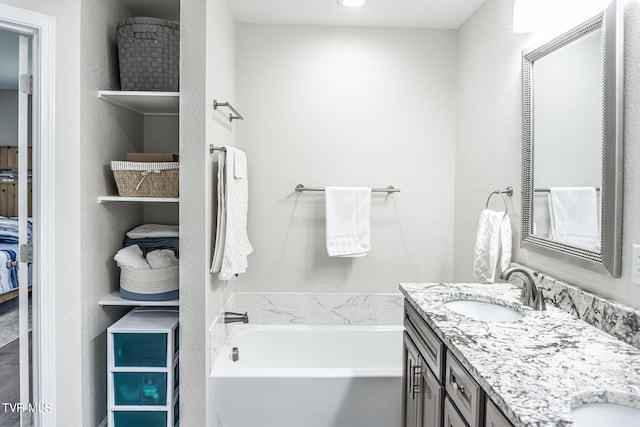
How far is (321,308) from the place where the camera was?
286 centimetres

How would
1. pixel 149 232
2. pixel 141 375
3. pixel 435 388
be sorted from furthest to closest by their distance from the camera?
pixel 149 232, pixel 141 375, pixel 435 388

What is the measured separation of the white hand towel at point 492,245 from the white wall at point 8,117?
2.26 m

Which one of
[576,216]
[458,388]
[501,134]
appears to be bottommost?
[458,388]

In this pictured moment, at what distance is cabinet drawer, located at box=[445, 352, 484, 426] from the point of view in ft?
3.54

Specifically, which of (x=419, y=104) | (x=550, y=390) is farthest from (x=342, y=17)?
(x=550, y=390)

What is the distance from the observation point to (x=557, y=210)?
1.68m

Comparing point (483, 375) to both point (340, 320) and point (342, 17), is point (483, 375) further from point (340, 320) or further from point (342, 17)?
point (342, 17)

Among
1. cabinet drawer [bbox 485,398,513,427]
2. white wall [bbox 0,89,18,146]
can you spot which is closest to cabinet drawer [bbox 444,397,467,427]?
cabinet drawer [bbox 485,398,513,427]

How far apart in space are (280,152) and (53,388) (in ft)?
5.82

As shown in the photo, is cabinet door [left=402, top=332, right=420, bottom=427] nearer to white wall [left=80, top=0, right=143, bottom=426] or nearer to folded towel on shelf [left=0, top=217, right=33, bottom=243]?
white wall [left=80, top=0, right=143, bottom=426]

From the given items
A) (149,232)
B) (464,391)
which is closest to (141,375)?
(149,232)

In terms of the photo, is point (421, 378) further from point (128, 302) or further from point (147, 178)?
point (147, 178)

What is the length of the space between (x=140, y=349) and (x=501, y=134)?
6.95ft

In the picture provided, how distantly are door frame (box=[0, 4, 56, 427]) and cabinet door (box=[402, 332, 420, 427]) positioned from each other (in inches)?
63.1
